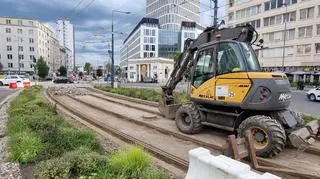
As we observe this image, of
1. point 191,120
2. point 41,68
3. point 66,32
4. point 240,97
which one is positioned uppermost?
point 66,32

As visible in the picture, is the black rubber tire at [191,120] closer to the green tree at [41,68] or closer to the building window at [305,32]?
→ the building window at [305,32]

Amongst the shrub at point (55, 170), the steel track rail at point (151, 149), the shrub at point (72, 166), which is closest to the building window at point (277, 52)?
the steel track rail at point (151, 149)

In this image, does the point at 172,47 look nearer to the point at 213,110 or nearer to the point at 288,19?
the point at 288,19

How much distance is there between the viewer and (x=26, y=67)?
352 ft

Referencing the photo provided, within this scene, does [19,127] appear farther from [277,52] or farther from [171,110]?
[277,52]

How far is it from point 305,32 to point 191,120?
2161 inches

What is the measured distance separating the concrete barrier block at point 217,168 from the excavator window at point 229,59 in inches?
159

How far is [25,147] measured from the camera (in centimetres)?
601

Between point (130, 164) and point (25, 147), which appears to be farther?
point (25, 147)

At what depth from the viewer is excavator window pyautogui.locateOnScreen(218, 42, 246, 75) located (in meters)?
7.48

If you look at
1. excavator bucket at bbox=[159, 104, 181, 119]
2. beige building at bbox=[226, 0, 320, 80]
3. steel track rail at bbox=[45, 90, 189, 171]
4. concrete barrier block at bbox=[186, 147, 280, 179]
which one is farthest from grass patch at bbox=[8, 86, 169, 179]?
beige building at bbox=[226, 0, 320, 80]

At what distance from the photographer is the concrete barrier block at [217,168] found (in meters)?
3.15

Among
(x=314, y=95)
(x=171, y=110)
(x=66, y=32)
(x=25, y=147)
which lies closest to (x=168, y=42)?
(x=66, y=32)

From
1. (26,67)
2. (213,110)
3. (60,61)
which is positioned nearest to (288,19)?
(213,110)
